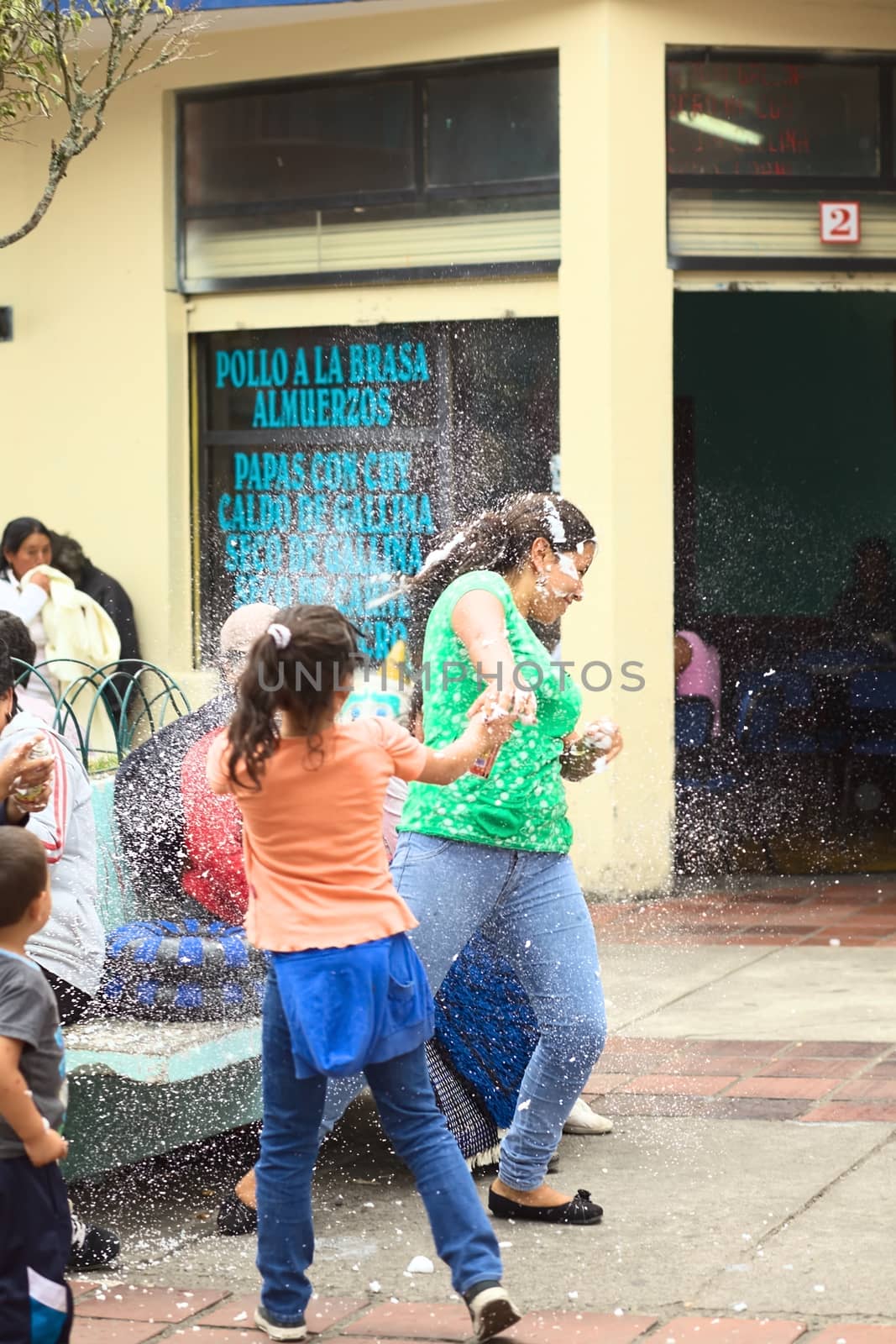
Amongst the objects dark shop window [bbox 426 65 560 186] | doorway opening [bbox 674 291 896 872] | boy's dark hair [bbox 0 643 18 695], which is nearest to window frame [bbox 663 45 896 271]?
dark shop window [bbox 426 65 560 186]

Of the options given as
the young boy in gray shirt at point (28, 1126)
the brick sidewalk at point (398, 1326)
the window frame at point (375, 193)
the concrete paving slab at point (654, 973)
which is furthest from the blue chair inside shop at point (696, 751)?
the young boy in gray shirt at point (28, 1126)

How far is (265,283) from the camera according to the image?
398 inches

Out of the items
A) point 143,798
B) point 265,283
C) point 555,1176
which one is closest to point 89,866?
point 143,798

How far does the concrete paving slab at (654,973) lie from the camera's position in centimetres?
691

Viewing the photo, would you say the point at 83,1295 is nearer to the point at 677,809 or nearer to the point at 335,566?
the point at 677,809

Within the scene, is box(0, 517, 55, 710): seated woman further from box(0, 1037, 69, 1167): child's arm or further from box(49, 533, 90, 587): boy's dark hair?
box(0, 1037, 69, 1167): child's arm

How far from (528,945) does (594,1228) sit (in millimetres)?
662

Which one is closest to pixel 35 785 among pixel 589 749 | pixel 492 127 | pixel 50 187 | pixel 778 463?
pixel 589 749

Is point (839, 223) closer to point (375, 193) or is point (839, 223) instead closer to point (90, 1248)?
point (375, 193)

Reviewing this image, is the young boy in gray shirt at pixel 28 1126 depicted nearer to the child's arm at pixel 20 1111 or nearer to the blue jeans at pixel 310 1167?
the child's arm at pixel 20 1111

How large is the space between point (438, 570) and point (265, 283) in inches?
219

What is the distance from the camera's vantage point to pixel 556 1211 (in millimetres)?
4656

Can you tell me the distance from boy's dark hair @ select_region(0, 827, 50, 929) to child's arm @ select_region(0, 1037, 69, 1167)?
0.71 feet

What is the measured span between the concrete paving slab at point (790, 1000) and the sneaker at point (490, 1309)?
8.95 ft
